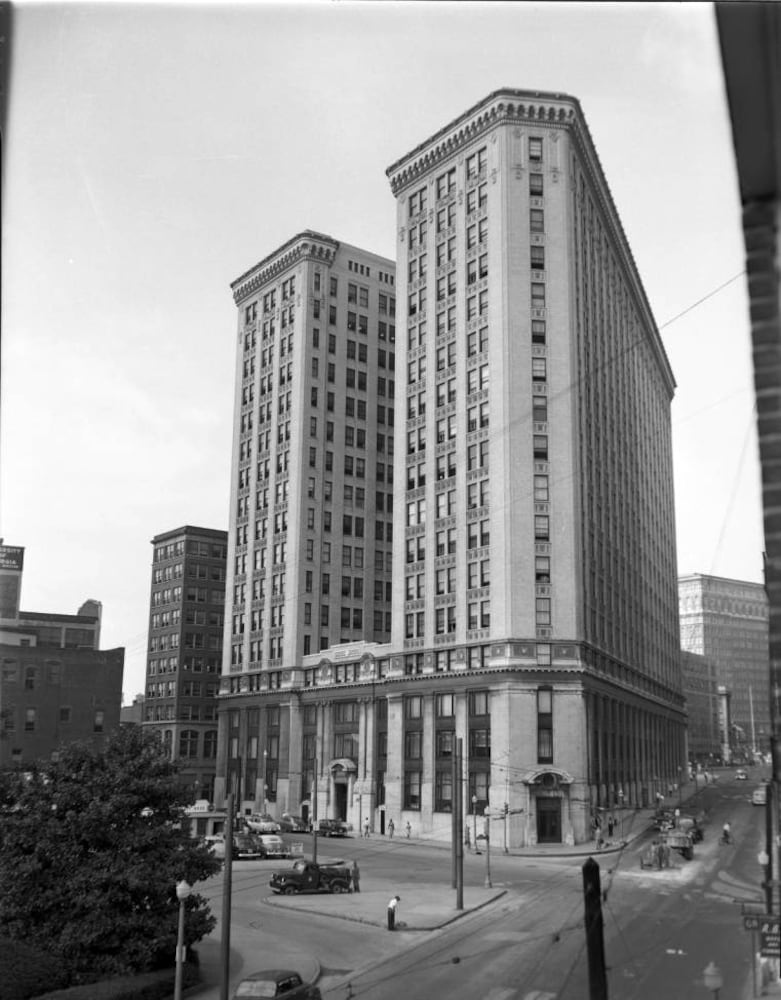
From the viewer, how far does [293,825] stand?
70.8 m

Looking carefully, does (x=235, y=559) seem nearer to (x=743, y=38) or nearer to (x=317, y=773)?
(x=317, y=773)

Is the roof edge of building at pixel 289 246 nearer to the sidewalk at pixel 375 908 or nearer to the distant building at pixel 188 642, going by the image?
the distant building at pixel 188 642

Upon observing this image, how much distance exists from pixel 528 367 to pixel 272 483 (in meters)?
36.0

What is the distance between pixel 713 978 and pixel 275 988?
9.83 metres

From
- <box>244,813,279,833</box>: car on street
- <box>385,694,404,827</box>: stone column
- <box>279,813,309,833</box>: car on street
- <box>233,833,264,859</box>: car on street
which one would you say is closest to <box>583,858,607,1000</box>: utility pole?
<box>233,833,264,859</box>: car on street

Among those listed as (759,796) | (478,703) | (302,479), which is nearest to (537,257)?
(478,703)

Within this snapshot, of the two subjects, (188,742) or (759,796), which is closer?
(759,796)

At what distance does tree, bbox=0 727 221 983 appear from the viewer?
20.9m

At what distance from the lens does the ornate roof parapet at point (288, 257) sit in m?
89.9

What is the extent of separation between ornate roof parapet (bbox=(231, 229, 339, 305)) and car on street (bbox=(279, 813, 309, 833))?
46.7 metres

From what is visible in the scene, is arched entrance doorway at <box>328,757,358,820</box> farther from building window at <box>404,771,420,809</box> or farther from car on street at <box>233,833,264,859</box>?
car on street at <box>233,833,264,859</box>

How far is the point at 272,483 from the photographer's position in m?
91.4

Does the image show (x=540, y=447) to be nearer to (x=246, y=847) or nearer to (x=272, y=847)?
(x=272, y=847)

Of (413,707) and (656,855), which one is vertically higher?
(413,707)
